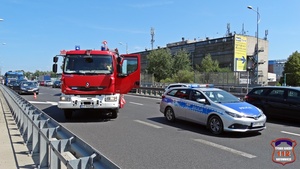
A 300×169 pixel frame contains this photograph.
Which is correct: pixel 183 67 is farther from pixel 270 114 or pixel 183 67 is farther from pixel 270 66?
pixel 270 66

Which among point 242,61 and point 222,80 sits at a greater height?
point 242,61

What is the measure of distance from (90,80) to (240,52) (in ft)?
265

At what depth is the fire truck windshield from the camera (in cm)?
1181

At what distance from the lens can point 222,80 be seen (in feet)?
114

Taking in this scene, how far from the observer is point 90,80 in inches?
459

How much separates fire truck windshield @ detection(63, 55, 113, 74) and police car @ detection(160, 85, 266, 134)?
9.39 ft

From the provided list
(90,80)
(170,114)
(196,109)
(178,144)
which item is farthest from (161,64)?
(178,144)

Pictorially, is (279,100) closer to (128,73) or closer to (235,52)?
(128,73)

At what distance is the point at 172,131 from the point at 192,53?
94069 mm

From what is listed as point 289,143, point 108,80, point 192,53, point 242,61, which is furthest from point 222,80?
point 192,53

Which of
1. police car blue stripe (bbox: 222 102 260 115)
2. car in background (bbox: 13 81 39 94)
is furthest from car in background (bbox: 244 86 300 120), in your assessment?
car in background (bbox: 13 81 39 94)

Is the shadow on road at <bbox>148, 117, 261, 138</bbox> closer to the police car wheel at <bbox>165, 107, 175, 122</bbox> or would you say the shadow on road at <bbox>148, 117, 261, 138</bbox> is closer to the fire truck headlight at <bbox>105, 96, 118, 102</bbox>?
the police car wheel at <bbox>165, 107, 175, 122</bbox>

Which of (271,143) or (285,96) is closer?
(271,143)

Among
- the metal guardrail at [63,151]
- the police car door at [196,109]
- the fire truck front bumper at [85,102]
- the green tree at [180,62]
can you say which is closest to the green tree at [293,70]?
the green tree at [180,62]
